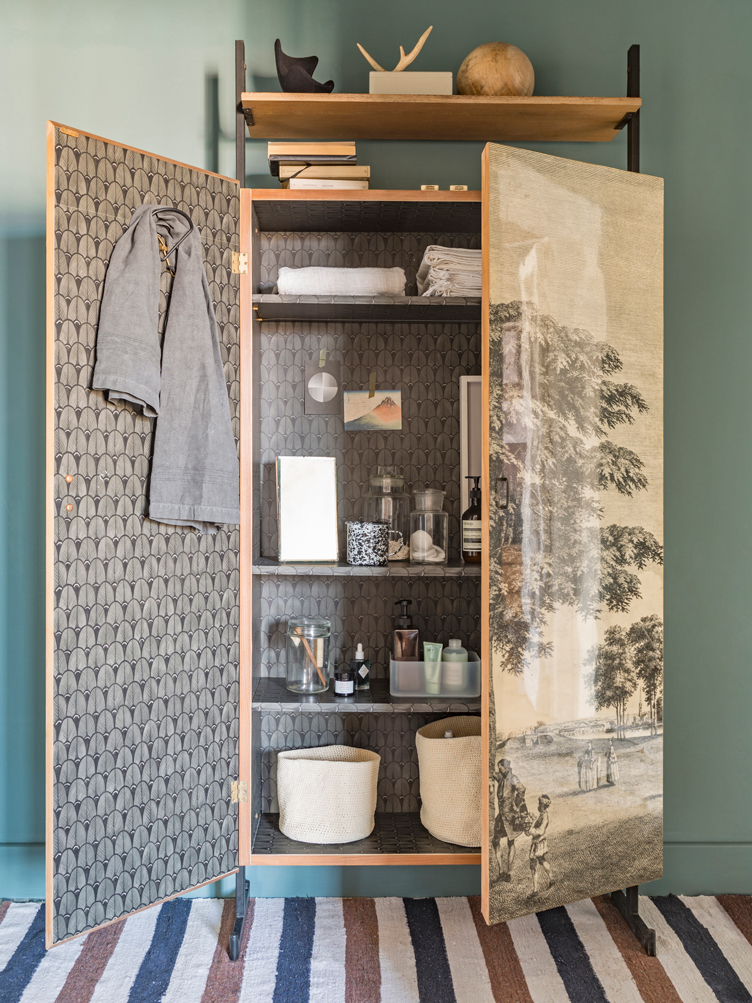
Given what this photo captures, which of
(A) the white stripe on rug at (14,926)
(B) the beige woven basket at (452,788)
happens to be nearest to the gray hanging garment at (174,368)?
(B) the beige woven basket at (452,788)

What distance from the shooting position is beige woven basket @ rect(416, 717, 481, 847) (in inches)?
72.4

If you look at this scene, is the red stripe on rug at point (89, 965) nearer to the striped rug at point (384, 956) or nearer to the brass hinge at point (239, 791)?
the striped rug at point (384, 956)

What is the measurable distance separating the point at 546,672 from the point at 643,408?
72cm

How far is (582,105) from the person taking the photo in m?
1.78

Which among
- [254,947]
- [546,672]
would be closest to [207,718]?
[254,947]

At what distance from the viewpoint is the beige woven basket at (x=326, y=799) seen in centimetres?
188

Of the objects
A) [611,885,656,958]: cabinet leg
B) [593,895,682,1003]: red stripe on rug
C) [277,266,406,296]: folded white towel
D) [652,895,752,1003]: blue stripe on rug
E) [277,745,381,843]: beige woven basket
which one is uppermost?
[277,266,406,296]: folded white towel

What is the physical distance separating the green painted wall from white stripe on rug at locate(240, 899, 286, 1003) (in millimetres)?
75

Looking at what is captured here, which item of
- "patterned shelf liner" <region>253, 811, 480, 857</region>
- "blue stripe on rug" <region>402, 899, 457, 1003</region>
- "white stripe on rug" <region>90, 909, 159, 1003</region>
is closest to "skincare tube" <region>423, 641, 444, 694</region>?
"patterned shelf liner" <region>253, 811, 480, 857</region>

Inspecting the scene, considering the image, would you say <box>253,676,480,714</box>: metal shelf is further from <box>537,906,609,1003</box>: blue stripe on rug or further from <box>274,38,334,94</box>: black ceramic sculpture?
<box>274,38,334,94</box>: black ceramic sculpture

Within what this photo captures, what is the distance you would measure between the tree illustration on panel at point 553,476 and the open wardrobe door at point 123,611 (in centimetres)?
69

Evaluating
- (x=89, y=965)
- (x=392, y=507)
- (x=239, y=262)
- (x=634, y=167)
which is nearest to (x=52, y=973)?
(x=89, y=965)

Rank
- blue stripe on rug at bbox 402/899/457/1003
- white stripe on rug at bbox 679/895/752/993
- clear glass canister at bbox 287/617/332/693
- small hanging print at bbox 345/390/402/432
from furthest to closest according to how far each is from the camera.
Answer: small hanging print at bbox 345/390/402/432
clear glass canister at bbox 287/617/332/693
white stripe on rug at bbox 679/895/752/993
blue stripe on rug at bbox 402/899/457/1003

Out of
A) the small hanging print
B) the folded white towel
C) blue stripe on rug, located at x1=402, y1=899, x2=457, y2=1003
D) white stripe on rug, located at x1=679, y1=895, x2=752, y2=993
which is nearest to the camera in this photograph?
blue stripe on rug, located at x1=402, y1=899, x2=457, y2=1003
